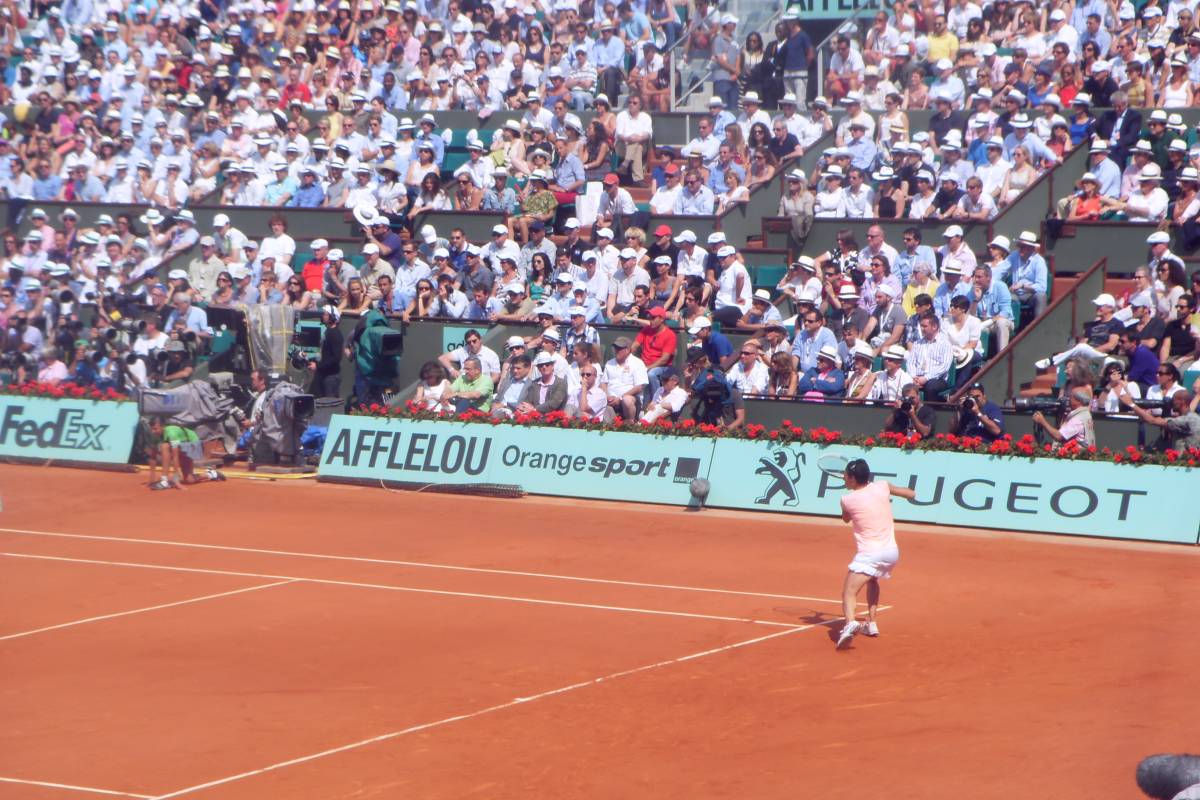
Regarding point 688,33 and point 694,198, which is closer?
point 694,198

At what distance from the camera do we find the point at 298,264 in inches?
1078

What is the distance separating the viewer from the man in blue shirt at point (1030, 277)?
21359 millimetres

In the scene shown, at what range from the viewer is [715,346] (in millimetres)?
21719

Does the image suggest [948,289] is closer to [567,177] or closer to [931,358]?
[931,358]

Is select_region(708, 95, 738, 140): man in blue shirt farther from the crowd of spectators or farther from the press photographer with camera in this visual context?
the press photographer with camera

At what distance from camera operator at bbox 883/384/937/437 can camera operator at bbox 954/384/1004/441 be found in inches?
12.9

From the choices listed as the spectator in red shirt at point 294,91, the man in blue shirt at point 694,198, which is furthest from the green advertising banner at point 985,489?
the spectator in red shirt at point 294,91

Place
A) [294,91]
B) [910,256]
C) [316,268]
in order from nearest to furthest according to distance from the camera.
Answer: [910,256] → [316,268] → [294,91]

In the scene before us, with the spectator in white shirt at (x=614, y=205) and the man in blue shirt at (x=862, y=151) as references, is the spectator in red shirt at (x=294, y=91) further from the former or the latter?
the man in blue shirt at (x=862, y=151)

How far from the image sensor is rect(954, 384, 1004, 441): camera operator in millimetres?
19547

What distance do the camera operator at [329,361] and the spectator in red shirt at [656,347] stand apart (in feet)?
15.8

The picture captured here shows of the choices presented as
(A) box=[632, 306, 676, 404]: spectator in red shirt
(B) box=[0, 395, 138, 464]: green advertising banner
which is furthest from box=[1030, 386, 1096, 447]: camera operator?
(B) box=[0, 395, 138, 464]: green advertising banner

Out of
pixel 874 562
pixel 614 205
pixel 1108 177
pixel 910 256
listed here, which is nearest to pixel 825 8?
pixel 614 205

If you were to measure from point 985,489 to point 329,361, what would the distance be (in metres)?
10.1
